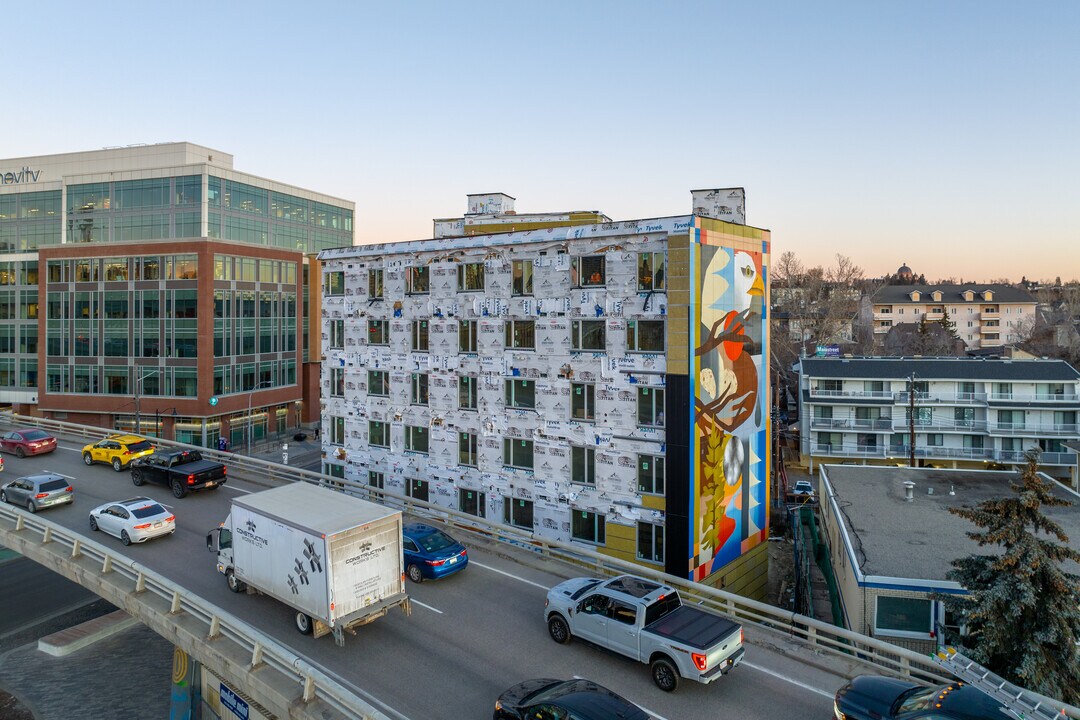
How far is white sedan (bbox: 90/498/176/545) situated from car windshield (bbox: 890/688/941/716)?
24.4 m

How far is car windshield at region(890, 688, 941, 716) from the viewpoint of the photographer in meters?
11.8

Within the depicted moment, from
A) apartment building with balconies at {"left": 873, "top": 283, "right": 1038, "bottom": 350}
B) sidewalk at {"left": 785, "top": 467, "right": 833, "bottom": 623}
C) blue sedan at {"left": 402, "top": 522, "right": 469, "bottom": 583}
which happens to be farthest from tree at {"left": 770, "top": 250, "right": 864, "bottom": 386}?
blue sedan at {"left": 402, "top": 522, "right": 469, "bottom": 583}

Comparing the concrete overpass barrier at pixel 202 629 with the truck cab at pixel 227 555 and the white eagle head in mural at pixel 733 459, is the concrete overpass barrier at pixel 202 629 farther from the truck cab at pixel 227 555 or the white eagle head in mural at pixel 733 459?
the white eagle head in mural at pixel 733 459

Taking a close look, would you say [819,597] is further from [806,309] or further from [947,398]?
[806,309]

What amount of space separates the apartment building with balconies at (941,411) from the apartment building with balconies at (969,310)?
6080cm

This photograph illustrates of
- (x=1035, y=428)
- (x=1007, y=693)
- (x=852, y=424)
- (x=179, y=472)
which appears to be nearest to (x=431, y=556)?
(x=1007, y=693)

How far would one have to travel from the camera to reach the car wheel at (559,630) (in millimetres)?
17625

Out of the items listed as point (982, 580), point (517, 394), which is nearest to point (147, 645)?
point (517, 394)

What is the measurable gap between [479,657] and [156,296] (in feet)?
195

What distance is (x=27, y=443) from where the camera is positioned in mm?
39531

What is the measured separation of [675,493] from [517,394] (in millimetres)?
8368

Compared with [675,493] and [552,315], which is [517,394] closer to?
[552,315]

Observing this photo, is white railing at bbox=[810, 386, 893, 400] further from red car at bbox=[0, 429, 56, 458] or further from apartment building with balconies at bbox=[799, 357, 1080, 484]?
red car at bbox=[0, 429, 56, 458]

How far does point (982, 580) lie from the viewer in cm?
1631
